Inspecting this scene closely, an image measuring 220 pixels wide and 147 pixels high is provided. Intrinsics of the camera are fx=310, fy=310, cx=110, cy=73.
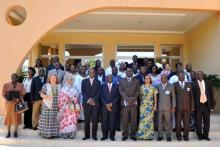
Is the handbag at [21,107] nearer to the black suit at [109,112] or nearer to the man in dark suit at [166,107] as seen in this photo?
the black suit at [109,112]

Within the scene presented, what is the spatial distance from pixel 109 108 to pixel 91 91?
0.62 metres

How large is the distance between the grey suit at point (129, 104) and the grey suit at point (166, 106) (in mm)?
606

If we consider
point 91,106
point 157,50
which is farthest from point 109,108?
point 157,50

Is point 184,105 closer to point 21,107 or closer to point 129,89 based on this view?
point 129,89

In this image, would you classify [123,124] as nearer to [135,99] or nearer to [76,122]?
[135,99]

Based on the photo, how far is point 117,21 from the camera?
38.8 ft

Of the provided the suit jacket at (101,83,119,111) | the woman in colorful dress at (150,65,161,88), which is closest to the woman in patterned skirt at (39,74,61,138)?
the suit jacket at (101,83,119,111)

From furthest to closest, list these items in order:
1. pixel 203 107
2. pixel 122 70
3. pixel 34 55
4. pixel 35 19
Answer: pixel 34 55 < pixel 35 19 < pixel 122 70 < pixel 203 107

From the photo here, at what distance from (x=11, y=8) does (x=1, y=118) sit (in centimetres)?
338

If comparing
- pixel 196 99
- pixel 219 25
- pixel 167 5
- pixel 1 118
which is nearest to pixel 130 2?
pixel 167 5

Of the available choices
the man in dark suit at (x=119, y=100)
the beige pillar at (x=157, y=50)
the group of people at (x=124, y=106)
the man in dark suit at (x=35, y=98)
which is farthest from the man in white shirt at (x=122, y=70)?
the beige pillar at (x=157, y=50)

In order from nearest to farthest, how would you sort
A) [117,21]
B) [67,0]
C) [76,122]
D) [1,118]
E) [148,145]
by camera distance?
[148,145] → [76,122] → [1,118] → [67,0] → [117,21]

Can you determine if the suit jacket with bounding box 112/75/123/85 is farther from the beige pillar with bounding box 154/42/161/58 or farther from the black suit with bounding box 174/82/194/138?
the beige pillar with bounding box 154/42/161/58

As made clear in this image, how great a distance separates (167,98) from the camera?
7.68 m
